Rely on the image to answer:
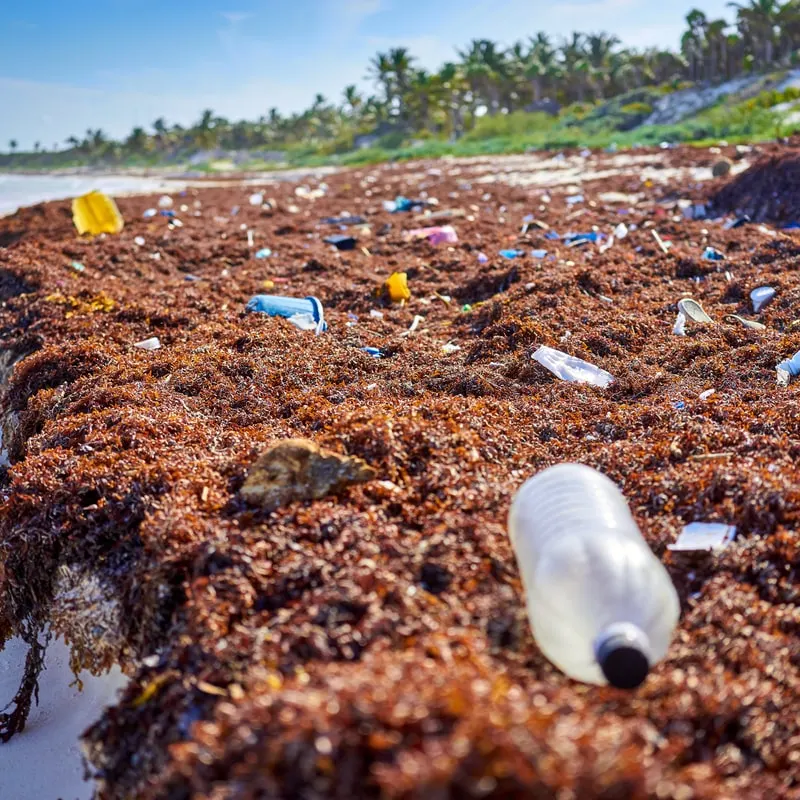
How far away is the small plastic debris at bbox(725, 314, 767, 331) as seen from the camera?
587 cm

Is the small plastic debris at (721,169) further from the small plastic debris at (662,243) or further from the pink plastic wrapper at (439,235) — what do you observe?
the pink plastic wrapper at (439,235)

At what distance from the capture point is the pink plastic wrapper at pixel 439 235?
34.9ft

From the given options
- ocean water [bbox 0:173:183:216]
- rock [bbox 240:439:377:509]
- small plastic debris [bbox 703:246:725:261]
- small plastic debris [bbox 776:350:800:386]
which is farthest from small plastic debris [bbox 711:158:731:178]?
ocean water [bbox 0:173:183:216]

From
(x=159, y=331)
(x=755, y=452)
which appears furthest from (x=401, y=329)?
(x=755, y=452)

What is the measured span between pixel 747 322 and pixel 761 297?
2.59 ft

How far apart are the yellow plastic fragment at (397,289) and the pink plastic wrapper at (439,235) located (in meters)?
2.94

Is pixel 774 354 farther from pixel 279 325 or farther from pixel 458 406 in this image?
pixel 279 325

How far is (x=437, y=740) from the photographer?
4.91 feet

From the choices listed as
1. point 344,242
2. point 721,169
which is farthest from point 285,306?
point 721,169

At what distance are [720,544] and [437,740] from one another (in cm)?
180

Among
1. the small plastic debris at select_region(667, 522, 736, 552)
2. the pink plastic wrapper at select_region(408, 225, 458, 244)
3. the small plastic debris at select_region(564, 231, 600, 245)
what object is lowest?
the small plastic debris at select_region(667, 522, 736, 552)

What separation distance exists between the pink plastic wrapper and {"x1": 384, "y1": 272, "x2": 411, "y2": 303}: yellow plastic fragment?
2.94 meters

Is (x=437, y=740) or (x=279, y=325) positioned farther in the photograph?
(x=279, y=325)

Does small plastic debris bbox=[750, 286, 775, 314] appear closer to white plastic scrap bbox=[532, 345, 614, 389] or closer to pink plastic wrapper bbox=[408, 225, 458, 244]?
white plastic scrap bbox=[532, 345, 614, 389]
